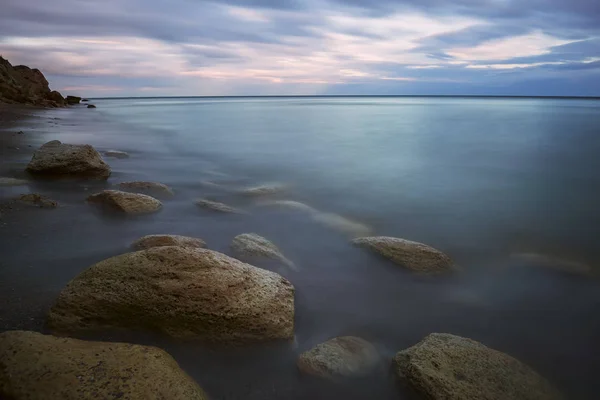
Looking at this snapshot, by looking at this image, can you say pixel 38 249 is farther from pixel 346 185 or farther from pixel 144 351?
pixel 346 185

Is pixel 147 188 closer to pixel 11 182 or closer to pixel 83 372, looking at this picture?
pixel 11 182

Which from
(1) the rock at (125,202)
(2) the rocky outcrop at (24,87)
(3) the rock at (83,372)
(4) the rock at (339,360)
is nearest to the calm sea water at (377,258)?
(4) the rock at (339,360)

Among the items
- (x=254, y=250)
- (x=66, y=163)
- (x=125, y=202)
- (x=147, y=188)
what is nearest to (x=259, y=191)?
(x=147, y=188)

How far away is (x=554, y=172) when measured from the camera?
500 inches

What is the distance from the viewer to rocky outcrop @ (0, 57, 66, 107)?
33594mm

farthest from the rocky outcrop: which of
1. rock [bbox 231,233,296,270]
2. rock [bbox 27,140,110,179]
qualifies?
rock [bbox 231,233,296,270]

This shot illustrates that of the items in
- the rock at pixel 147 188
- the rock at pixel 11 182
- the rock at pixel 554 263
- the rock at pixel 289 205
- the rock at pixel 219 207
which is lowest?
the rock at pixel 554 263

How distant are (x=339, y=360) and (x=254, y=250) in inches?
90.2

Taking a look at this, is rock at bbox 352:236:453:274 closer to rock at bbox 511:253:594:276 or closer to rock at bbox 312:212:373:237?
rock at bbox 312:212:373:237

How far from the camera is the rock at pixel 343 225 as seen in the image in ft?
22.4

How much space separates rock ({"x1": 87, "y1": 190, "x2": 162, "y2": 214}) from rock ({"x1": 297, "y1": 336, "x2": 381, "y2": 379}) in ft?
14.6

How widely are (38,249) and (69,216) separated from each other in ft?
4.58

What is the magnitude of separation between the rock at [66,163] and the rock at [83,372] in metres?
6.61

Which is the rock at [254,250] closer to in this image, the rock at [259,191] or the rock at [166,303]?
the rock at [166,303]
